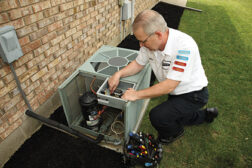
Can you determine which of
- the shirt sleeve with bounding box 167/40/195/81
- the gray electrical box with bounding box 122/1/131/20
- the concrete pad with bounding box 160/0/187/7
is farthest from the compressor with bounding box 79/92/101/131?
the concrete pad with bounding box 160/0/187/7

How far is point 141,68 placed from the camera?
1.89 metres

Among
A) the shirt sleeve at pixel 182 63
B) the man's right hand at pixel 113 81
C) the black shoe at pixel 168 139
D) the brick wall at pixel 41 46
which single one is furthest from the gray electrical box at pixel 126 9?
the black shoe at pixel 168 139

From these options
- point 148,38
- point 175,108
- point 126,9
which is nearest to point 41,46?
point 148,38

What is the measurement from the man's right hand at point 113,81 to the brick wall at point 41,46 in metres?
0.94

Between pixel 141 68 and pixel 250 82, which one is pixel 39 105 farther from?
pixel 250 82

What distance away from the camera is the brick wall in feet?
5.31

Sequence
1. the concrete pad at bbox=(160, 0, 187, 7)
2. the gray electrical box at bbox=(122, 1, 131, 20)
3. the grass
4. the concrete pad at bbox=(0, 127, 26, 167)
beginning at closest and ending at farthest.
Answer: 1. the concrete pad at bbox=(0, 127, 26, 167)
2. the grass
3. the gray electrical box at bbox=(122, 1, 131, 20)
4. the concrete pad at bbox=(160, 0, 187, 7)

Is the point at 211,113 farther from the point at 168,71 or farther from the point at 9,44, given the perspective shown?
the point at 9,44

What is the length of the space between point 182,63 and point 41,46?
1.61 meters

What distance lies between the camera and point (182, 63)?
4.81 ft

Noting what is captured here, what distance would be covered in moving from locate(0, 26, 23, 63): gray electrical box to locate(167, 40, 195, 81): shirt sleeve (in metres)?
1.49

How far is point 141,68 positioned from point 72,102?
952 mm

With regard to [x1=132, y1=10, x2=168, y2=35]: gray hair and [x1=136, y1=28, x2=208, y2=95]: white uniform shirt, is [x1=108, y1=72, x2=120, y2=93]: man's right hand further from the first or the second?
[x1=132, y1=10, x2=168, y2=35]: gray hair

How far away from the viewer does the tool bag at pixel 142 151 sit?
1697 mm
